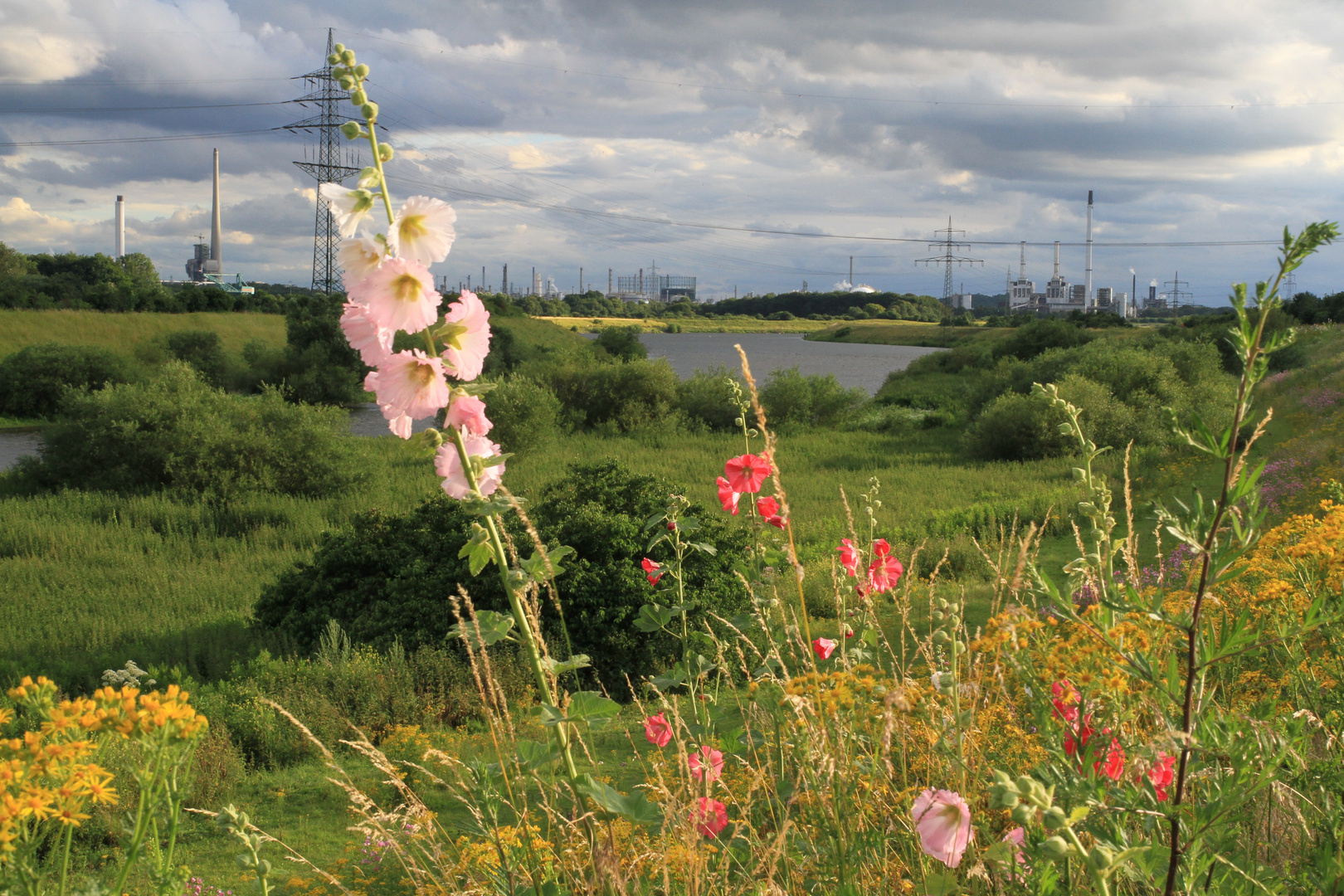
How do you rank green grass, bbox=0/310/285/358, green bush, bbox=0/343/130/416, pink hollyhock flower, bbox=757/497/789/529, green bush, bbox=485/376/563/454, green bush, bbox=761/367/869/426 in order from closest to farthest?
1. pink hollyhock flower, bbox=757/497/789/529
2. green bush, bbox=485/376/563/454
3. green bush, bbox=761/367/869/426
4. green bush, bbox=0/343/130/416
5. green grass, bbox=0/310/285/358

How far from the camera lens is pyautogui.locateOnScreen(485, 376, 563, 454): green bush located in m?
21.9

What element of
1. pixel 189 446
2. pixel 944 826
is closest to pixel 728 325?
pixel 189 446

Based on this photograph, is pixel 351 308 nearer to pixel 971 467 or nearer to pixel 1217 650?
pixel 1217 650

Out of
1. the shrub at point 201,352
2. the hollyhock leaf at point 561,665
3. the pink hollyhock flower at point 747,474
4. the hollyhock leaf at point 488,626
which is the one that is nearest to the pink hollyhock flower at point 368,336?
the hollyhock leaf at point 488,626

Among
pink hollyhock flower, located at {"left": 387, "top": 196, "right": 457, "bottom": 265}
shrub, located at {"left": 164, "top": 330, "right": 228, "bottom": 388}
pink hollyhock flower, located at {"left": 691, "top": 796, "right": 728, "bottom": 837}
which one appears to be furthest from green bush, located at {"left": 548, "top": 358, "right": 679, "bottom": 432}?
pink hollyhock flower, located at {"left": 387, "top": 196, "right": 457, "bottom": 265}

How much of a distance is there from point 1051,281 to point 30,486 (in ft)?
465

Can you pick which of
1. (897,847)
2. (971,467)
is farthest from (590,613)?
(971,467)

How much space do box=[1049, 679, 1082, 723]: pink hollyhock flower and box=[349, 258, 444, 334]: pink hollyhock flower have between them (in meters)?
1.45

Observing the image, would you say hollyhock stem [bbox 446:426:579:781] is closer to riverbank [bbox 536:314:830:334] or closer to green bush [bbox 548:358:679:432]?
green bush [bbox 548:358:679:432]

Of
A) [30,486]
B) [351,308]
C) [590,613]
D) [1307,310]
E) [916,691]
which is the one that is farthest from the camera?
[1307,310]

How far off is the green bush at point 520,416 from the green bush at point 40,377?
19.7 meters

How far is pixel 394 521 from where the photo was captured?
8109mm

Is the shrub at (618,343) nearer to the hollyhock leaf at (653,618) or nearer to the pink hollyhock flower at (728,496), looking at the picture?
the pink hollyhock flower at (728,496)

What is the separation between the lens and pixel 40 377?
31.6 metres
